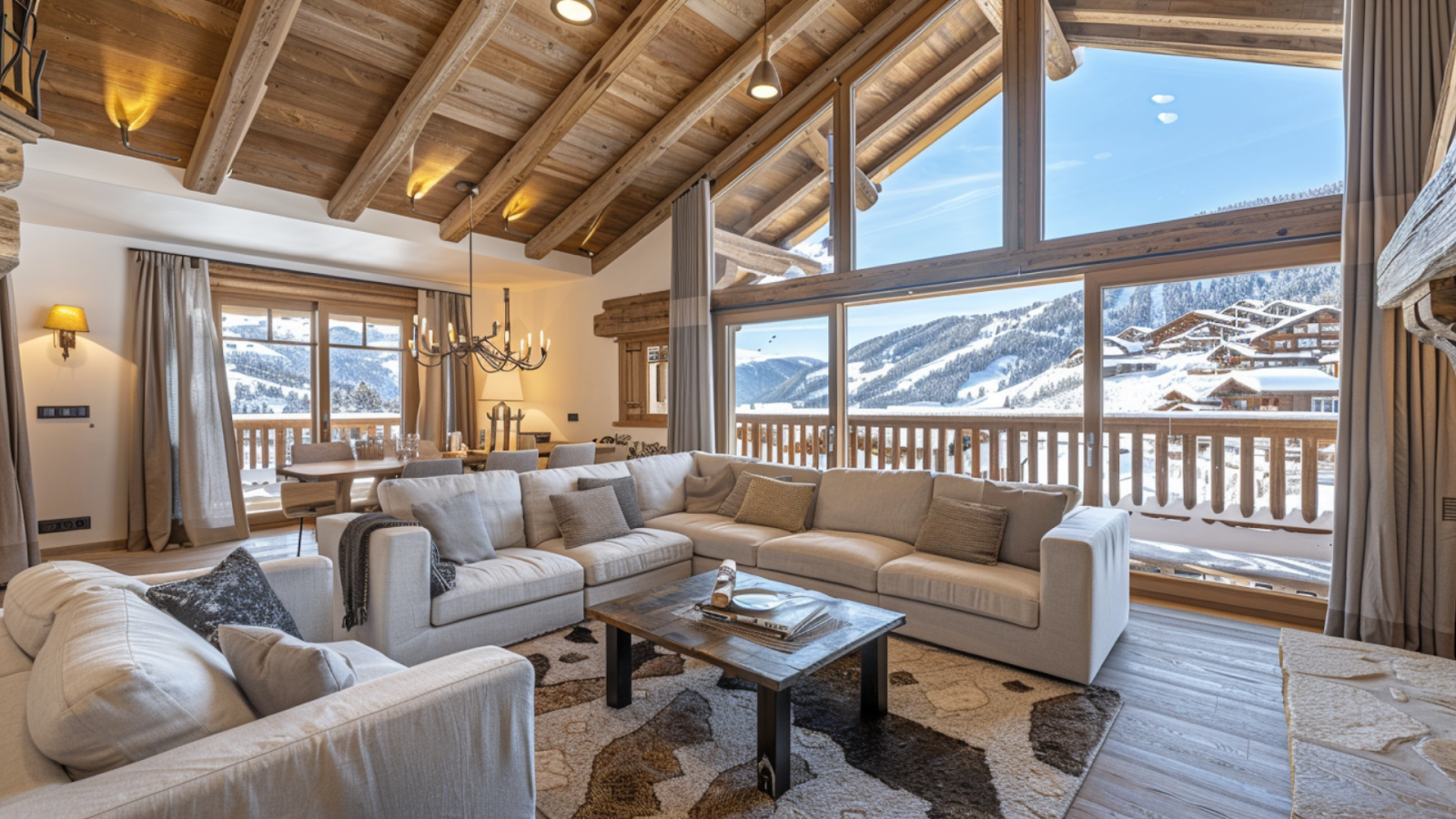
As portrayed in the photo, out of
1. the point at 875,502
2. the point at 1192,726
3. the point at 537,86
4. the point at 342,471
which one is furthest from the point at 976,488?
the point at 342,471

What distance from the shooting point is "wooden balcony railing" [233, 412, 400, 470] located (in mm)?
5973

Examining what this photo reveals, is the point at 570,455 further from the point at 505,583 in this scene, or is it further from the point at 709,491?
the point at 505,583

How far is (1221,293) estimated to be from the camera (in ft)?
11.8

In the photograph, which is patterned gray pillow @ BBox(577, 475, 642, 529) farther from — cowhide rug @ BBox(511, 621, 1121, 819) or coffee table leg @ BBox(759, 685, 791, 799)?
coffee table leg @ BBox(759, 685, 791, 799)

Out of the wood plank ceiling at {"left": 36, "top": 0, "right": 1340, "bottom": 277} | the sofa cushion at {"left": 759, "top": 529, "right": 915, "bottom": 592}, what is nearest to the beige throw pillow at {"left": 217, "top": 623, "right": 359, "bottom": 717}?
the sofa cushion at {"left": 759, "top": 529, "right": 915, "bottom": 592}

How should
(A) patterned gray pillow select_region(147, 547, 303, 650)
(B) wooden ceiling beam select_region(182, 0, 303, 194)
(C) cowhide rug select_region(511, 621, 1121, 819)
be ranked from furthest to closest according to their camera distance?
(B) wooden ceiling beam select_region(182, 0, 303, 194)
(C) cowhide rug select_region(511, 621, 1121, 819)
(A) patterned gray pillow select_region(147, 547, 303, 650)

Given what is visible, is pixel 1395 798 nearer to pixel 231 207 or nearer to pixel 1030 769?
pixel 1030 769

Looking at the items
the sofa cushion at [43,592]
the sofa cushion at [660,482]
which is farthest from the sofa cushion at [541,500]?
the sofa cushion at [43,592]

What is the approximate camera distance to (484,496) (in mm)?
3461

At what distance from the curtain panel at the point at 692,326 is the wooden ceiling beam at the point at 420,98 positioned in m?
2.24

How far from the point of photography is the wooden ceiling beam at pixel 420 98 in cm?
349

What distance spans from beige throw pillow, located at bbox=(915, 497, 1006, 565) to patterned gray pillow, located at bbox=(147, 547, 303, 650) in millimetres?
2707

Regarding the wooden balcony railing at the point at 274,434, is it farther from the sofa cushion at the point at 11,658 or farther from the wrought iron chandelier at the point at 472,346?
the sofa cushion at the point at 11,658

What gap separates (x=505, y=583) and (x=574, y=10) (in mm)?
2766
